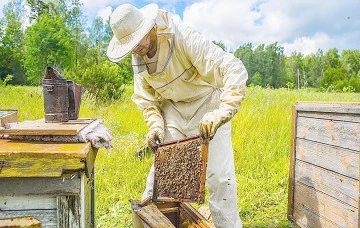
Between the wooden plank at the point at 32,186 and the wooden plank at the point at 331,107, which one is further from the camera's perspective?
the wooden plank at the point at 331,107

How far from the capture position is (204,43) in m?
2.50

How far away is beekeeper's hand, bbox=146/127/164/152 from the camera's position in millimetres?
2635

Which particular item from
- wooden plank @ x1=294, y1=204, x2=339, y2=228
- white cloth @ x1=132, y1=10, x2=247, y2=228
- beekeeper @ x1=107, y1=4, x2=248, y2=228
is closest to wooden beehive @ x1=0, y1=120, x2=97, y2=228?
beekeeper @ x1=107, y1=4, x2=248, y2=228

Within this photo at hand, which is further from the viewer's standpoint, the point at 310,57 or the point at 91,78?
the point at 310,57

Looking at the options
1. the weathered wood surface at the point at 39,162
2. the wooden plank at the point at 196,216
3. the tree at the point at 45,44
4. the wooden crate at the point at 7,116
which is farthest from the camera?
the tree at the point at 45,44

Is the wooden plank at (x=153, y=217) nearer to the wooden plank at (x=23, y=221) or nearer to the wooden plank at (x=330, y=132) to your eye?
the wooden plank at (x=23, y=221)

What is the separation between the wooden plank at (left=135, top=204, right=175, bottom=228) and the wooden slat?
599 millimetres

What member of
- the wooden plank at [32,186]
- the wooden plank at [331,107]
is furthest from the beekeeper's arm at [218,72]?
the wooden plank at [32,186]

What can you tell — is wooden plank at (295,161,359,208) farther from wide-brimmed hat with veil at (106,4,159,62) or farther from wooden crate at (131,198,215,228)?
wide-brimmed hat with veil at (106,4,159,62)

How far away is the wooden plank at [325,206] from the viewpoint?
→ 2508 mm

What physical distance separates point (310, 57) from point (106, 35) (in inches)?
1706

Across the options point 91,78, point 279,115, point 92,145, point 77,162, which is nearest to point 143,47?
point 92,145

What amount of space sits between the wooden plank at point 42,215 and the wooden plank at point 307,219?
1893 mm

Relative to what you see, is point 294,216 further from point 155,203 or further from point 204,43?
point 204,43
